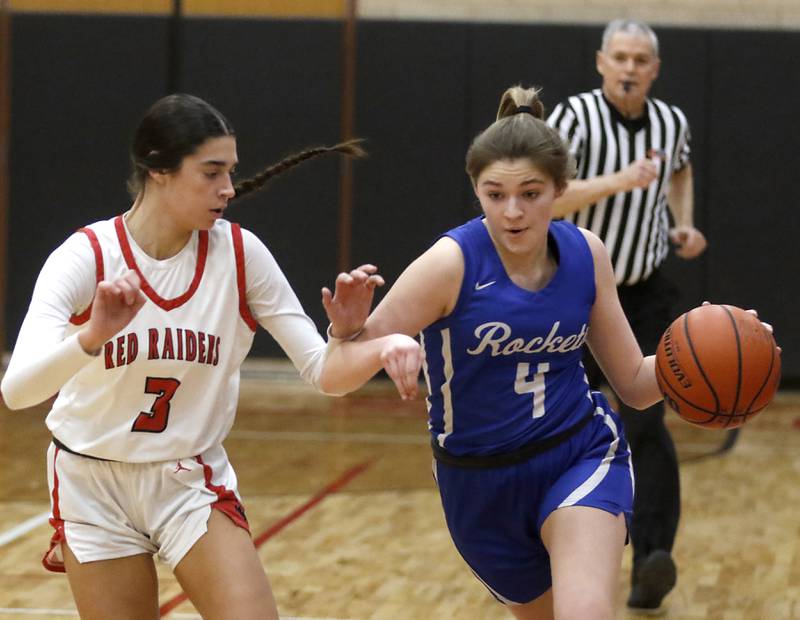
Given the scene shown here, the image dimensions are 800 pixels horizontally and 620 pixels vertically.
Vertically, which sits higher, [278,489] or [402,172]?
[402,172]

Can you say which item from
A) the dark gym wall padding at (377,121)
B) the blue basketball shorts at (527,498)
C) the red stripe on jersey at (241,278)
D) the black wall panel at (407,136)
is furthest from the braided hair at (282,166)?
the black wall panel at (407,136)

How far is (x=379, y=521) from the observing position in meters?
5.96

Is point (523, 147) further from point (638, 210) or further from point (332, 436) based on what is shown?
point (332, 436)

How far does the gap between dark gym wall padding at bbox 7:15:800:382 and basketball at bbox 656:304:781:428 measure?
282 inches

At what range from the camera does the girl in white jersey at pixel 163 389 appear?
2.84 meters

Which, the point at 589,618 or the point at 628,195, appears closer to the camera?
the point at 589,618

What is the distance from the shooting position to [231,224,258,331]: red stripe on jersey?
303 centimetres

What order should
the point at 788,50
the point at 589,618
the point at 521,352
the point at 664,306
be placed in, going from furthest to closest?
the point at 788,50
the point at 664,306
the point at 521,352
the point at 589,618

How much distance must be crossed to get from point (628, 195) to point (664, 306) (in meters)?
0.42

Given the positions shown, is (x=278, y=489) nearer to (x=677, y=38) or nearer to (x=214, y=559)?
(x=214, y=559)

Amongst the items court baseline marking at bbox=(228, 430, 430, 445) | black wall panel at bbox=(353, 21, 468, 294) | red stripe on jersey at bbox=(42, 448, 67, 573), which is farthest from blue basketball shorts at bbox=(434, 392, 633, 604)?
black wall panel at bbox=(353, 21, 468, 294)

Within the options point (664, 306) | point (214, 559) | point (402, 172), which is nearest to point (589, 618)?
point (214, 559)

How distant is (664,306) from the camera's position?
4.73 m

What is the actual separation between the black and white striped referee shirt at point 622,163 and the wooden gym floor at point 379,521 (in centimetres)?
120
